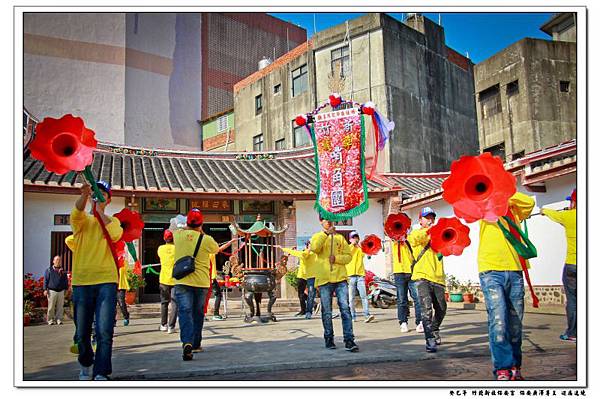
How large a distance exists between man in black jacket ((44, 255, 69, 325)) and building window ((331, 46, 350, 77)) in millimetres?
13890

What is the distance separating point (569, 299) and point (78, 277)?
5.01m

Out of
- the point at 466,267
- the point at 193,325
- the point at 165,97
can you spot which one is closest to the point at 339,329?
the point at 193,325

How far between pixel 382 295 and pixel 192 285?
8.60m

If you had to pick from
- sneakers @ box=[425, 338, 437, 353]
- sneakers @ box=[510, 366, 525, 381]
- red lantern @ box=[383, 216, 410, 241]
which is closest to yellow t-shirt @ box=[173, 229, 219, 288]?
sneakers @ box=[425, 338, 437, 353]

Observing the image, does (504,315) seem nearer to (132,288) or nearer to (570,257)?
(570,257)

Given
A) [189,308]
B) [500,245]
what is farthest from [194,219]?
[500,245]

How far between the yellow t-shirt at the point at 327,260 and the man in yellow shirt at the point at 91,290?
2330 millimetres

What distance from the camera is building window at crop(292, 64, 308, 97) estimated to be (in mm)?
22859

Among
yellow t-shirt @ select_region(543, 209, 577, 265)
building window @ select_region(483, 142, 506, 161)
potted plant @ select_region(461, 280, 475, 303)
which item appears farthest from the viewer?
building window @ select_region(483, 142, 506, 161)

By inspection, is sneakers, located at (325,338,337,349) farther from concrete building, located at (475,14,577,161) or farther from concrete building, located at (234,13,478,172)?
concrete building, located at (234,13,478,172)

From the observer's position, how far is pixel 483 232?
4.27 meters

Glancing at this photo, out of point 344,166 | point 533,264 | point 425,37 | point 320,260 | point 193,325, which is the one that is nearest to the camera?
point 193,325

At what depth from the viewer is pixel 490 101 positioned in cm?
1964

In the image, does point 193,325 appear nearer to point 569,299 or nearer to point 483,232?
point 483,232
